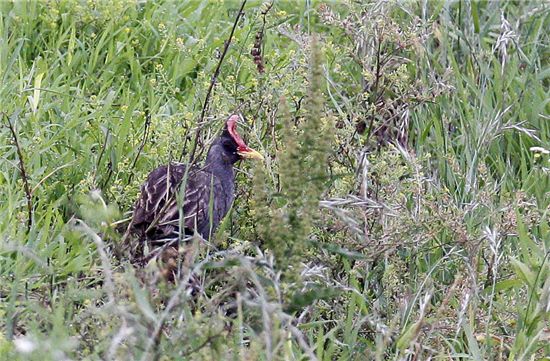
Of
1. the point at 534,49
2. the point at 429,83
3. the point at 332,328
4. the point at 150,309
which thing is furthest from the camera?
the point at 534,49

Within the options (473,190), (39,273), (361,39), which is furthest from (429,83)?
(39,273)

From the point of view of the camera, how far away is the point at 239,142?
5855 mm

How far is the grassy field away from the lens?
3.96m

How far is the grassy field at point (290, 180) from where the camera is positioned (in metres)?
3.96

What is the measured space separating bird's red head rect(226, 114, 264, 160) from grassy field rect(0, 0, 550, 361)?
2.3 inches

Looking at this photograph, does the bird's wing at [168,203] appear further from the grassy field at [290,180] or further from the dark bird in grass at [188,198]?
the grassy field at [290,180]

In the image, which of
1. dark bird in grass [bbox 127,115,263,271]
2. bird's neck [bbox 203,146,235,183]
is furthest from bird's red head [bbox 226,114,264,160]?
bird's neck [bbox 203,146,235,183]

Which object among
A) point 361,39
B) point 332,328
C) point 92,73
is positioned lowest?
point 332,328

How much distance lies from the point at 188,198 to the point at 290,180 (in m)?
1.73

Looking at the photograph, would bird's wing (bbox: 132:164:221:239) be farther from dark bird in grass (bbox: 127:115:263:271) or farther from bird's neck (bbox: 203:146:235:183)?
bird's neck (bbox: 203:146:235:183)

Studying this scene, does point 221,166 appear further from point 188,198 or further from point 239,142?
point 188,198

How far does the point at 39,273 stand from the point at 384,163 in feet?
5.21

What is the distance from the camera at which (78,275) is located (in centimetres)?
518

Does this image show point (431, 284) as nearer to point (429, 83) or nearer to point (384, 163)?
point (384, 163)
